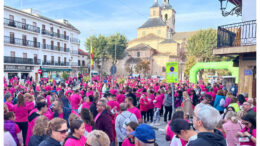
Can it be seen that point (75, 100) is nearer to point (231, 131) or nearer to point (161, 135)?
point (161, 135)

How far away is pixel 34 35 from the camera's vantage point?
33.8m

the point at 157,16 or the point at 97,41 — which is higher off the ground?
the point at 157,16

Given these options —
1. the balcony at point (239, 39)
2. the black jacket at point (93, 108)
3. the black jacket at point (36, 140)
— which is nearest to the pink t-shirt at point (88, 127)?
the black jacket at point (36, 140)

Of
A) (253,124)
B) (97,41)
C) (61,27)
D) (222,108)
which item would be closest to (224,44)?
(222,108)

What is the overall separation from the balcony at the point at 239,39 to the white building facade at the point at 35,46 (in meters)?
23.6

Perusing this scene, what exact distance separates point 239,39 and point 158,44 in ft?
159

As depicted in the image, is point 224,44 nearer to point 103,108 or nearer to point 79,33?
point 103,108

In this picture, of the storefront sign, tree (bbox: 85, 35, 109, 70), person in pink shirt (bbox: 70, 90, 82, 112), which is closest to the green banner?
person in pink shirt (bbox: 70, 90, 82, 112)

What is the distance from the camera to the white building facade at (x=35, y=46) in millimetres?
29031

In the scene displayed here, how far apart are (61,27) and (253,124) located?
138ft

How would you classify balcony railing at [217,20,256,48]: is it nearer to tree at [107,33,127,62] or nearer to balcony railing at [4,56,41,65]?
balcony railing at [4,56,41,65]

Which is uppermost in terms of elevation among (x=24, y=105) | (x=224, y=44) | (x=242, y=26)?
(x=242, y=26)

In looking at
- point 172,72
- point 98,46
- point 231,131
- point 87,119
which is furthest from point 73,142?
point 98,46

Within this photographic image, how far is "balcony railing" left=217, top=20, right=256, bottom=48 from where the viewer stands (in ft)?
26.6
